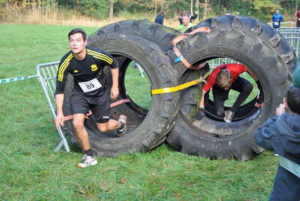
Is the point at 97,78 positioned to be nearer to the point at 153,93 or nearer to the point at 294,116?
the point at 153,93

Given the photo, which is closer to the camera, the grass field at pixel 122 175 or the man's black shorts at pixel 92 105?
the grass field at pixel 122 175

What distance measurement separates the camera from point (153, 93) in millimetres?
5418

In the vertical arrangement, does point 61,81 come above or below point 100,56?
below

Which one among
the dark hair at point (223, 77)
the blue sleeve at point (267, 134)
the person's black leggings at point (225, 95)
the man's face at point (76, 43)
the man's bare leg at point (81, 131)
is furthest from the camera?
the person's black leggings at point (225, 95)

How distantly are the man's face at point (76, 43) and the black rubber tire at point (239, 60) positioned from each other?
1.45 m

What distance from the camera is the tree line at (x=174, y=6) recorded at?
→ 46.2 metres

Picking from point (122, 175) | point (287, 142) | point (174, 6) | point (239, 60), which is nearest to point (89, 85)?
point (122, 175)

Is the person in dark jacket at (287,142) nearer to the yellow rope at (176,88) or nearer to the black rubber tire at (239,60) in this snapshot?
the black rubber tire at (239,60)

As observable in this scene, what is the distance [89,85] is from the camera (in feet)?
17.1

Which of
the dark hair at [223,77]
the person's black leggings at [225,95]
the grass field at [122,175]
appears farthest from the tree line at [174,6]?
the grass field at [122,175]

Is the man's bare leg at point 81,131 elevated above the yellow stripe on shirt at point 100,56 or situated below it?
below

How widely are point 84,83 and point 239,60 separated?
2.13 m

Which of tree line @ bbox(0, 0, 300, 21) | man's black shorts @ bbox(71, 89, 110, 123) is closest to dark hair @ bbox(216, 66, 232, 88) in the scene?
man's black shorts @ bbox(71, 89, 110, 123)

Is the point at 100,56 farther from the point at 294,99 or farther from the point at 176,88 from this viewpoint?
the point at 294,99
